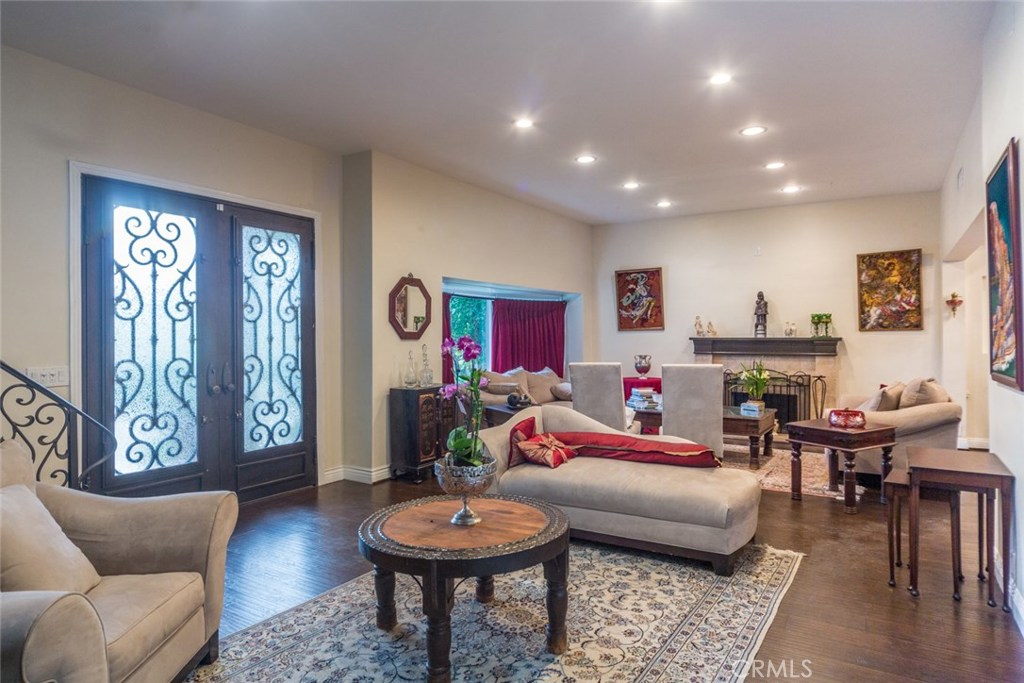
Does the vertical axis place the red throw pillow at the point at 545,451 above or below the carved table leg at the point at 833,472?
above

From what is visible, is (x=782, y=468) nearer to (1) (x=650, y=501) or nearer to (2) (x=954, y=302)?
(1) (x=650, y=501)

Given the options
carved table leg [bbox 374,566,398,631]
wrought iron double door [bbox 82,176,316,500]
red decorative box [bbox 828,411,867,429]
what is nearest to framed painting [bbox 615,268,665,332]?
red decorative box [bbox 828,411,867,429]

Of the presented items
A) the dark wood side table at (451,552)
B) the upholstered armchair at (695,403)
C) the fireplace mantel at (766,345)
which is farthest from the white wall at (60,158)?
the fireplace mantel at (766,345)

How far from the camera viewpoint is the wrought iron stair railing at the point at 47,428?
10.9ft

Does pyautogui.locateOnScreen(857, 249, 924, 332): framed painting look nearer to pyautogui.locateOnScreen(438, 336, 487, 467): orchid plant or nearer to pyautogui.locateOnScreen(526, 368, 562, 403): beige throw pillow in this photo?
pyautogui.locateOnScreen(526, 368, 562, 403): beige throw pillow

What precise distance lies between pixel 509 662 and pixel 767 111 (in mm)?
4172

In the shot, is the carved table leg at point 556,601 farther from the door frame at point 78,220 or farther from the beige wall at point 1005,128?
the door frame at point 78,220

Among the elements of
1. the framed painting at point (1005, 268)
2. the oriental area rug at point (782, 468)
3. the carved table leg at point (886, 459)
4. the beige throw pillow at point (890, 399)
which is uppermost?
the framed painting at point (1005, 268)

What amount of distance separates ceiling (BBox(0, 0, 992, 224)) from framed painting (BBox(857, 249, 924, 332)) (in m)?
1.74

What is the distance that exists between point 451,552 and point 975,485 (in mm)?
2481

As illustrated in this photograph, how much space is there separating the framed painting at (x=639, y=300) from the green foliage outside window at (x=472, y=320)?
7.11ft

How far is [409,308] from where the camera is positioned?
18.6ft

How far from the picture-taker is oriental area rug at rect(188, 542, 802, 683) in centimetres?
225

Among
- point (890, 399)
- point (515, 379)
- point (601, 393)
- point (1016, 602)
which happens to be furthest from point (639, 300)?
point (1016, 602)
